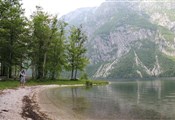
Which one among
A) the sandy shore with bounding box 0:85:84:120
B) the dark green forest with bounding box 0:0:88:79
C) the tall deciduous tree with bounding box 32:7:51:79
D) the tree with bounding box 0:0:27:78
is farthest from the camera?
the tall deciduous tree with bounding box 32:7:51:79

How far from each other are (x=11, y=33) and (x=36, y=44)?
13689 millimetres

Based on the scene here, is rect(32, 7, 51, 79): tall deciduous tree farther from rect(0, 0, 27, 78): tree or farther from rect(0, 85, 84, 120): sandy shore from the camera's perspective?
rect(0, 85, 84, 120): sandy shore

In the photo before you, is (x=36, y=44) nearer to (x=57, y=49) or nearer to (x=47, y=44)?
(x=47, y=44)

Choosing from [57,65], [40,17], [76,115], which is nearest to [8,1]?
[40,17]

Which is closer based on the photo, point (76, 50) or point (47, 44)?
point (47, 44)

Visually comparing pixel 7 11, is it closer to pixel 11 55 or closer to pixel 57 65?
pixel 11 55

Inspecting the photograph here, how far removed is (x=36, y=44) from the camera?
273ft

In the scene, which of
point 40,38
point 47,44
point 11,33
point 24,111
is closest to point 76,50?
point 47,44

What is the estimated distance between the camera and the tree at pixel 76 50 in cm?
Result: 10156

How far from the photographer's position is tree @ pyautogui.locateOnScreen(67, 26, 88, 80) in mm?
101562

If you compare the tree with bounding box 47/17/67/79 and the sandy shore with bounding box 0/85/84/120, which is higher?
the tree with bounding box 47/17/67/79

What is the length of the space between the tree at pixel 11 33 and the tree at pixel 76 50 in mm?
28812

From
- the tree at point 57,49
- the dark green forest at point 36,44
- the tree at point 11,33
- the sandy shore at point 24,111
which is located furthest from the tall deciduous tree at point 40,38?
the sandy shore at point 24,111

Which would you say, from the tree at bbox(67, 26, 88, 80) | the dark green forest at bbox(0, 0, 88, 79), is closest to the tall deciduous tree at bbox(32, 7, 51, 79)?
the dark green forest at bbox(0, 0, 88, 79)
